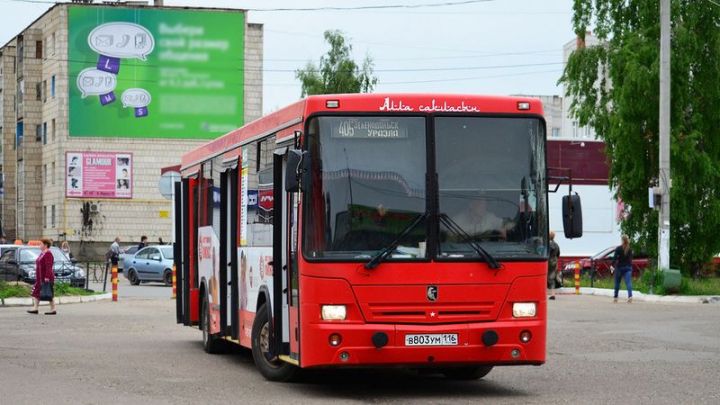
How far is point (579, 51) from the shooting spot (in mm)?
45656

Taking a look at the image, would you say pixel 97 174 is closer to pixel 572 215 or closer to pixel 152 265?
pixel 152 265

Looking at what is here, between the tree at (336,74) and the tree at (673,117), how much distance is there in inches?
1339

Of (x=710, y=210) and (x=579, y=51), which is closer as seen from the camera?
(x=710, y=210)

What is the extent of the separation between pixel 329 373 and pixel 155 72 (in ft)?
208

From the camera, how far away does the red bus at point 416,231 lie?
13.2m

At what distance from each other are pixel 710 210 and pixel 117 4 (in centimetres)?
4357

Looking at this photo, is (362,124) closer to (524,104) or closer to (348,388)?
(524,104)

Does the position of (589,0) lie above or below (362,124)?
above

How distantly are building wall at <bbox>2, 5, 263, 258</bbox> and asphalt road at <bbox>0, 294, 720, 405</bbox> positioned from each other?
52764 millimetres

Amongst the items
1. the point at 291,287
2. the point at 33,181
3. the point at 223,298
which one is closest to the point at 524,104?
the point at 291,287

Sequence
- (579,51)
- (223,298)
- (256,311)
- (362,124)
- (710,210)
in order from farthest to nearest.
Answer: (579,51), (710,210), (223,298), (256,311), (362,124)

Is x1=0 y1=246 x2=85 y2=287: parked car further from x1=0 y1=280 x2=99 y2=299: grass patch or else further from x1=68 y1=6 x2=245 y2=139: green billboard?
x1=68 y1=6 x2=245 y2=139: green billboard

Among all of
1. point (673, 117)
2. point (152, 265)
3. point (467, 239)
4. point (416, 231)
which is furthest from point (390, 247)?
point (152, 265)

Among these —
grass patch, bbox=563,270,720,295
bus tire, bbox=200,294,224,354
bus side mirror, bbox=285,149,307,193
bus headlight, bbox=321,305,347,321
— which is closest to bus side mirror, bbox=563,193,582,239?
bus headlight, bbox=321,305,347,321
